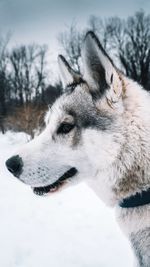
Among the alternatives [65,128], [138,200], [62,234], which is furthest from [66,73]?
[62,234]

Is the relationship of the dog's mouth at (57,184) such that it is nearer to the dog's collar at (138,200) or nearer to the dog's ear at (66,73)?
the dog's collar at (138,200)

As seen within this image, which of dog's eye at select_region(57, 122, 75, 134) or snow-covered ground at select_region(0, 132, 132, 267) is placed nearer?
dog's eye at select_region(57, 122, 75, 134)

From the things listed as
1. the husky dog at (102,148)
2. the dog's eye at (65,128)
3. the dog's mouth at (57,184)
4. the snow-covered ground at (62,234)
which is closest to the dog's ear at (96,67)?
the husky dog at (102,148)

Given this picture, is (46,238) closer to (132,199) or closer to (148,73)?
(132,199)

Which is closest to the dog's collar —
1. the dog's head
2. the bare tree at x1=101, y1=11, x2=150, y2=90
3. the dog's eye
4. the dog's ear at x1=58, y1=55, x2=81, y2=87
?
the dog's head

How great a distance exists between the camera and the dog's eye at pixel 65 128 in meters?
2.90

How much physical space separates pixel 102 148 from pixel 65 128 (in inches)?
13.5

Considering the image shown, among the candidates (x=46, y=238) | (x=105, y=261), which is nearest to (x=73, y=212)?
(x=46, y=238)

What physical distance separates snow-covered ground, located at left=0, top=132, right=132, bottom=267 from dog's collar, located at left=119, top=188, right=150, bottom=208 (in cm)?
182

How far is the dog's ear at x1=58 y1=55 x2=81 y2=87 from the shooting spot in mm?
3329

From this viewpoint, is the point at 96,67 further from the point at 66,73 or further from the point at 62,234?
the point at 62,234

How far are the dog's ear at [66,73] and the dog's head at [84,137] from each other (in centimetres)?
35

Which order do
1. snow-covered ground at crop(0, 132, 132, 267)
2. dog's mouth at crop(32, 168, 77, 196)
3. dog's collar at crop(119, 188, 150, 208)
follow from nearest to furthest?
dog's collar at crop(119, 188, 150, 208) → dog's mouth at crop(32, 168, 77, 196) → snow-covered ground at crop(0, 132, 132, 267)

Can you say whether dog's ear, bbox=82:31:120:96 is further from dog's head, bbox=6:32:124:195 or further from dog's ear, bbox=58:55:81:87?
dog's ear, bbox=58:55:81:87
